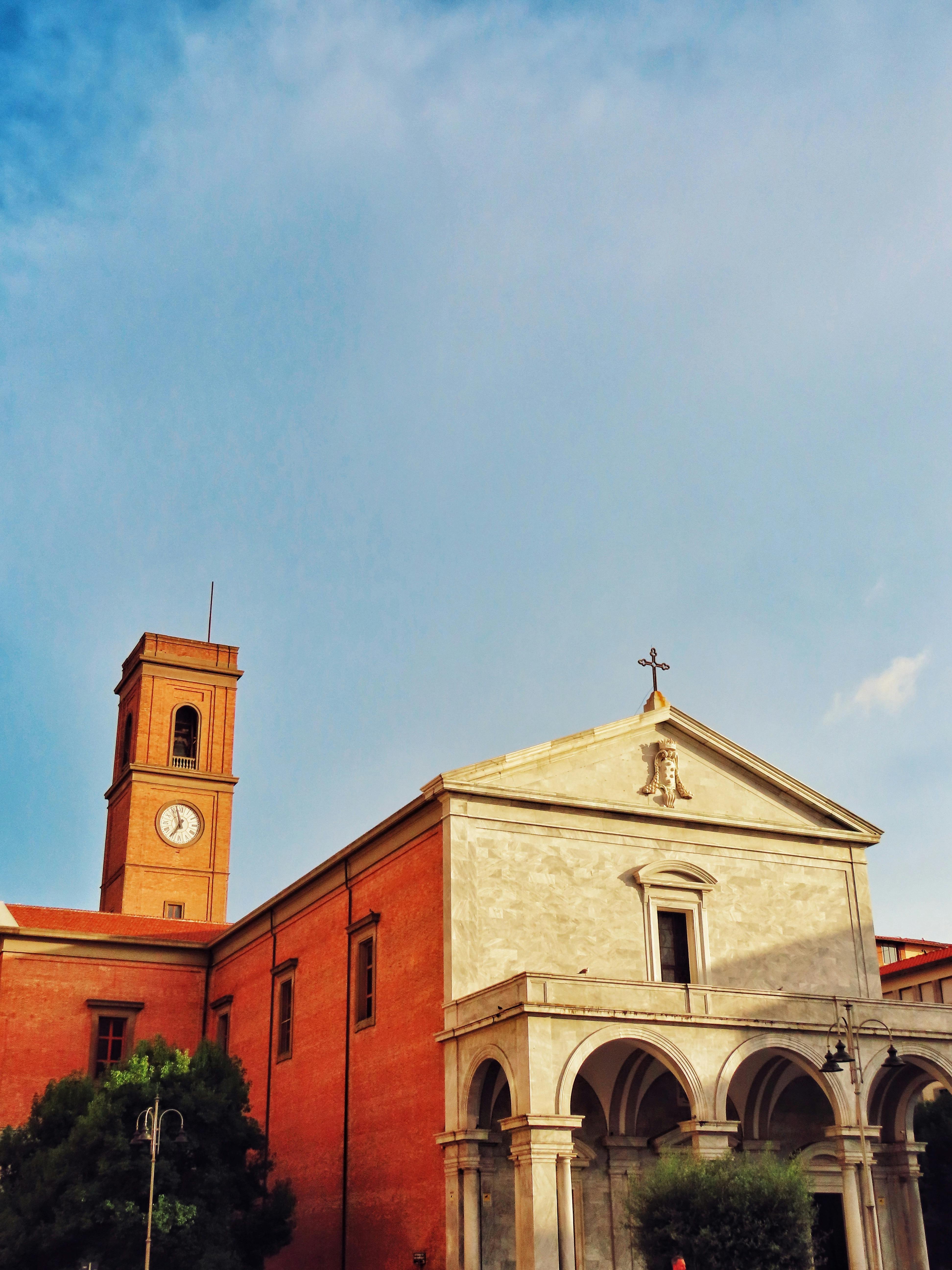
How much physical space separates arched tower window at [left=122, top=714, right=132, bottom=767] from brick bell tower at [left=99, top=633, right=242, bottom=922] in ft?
0.21

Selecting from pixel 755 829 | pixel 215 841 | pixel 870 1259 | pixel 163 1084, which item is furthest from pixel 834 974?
pixel 215 841

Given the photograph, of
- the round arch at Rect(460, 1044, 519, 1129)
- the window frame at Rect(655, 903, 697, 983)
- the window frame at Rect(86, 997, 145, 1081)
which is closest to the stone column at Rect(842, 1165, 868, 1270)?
the window frame at Rect(655, 903, 697, 983)

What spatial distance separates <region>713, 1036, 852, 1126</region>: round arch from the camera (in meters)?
22.9

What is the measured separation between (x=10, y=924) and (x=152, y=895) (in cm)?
1096

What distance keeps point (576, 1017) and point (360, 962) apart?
320 inches

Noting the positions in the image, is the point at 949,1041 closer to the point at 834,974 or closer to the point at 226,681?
the point at 834,974

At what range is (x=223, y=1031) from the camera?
120ft

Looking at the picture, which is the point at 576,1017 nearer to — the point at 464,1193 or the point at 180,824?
the point at 464,1193

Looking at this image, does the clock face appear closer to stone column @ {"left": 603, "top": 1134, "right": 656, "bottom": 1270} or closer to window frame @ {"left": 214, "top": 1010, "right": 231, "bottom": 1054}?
window frame @ {"left": 214, "top": 1010, "right": 231, "bottom": 1054}

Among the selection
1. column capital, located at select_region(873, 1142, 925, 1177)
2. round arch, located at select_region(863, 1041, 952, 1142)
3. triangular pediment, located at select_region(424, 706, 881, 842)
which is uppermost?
triangular pediment, located at select_region(424, 706, 881, 842)

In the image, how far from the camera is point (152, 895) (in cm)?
4694

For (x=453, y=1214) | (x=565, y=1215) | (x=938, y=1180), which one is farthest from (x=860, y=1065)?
(x=938, y=1180)

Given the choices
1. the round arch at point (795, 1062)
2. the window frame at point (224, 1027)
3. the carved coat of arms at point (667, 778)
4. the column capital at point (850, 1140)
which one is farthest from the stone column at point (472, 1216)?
the window frame at point (224, 1027)

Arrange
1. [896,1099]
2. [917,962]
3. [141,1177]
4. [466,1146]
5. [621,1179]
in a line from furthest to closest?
[917,962]
[896,1099]
[621,1179]
[141,1177]
[466,1146]
